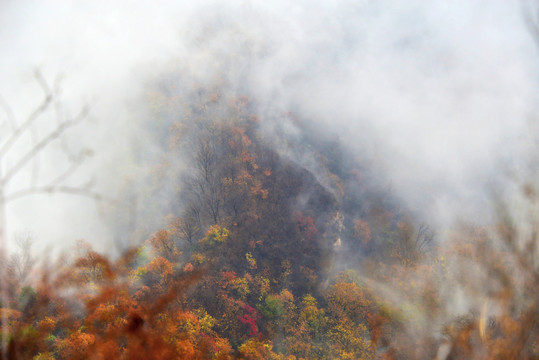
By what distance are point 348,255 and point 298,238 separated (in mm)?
8315

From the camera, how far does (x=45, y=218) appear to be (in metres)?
30.1

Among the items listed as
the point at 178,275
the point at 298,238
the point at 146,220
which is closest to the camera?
the point at 178,275

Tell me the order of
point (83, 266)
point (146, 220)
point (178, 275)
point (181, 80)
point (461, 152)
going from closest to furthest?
point (83, 266) → point (178, 275) → point (146, 220) → point (181, 80) → point (461, 152)

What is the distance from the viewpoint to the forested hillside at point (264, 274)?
12.5 meters

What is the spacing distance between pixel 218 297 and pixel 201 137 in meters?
19.6

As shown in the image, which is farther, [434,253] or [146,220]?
[434,253]

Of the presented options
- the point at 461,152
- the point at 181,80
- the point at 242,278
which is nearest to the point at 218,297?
the point at 242,278

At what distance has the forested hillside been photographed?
491 inches

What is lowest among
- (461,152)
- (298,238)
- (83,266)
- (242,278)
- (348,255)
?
(83,266)

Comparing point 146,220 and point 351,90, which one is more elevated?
point 351,90

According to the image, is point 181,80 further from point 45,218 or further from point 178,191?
point 45,218

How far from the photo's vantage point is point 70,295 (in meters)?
17.3

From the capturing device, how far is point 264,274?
2856cm

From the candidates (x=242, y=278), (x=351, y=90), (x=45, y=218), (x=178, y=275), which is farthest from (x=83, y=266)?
(x=351, y=90)
